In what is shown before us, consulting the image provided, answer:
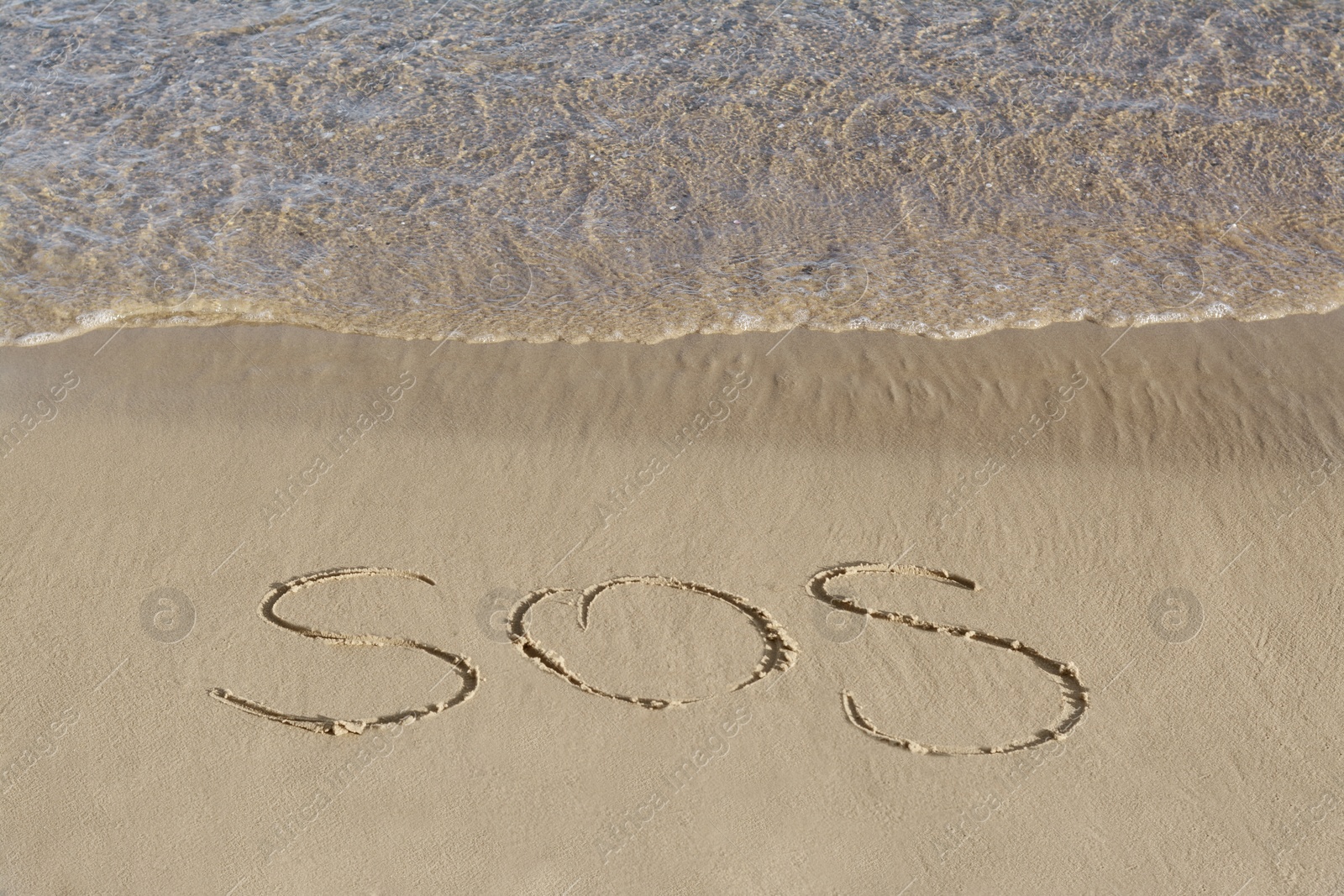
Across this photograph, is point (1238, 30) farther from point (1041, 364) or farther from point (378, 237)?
point (378, 237)

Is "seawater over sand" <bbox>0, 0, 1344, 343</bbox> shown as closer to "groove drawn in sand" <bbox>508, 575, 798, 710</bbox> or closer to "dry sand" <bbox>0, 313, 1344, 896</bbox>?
"dry sand" <bbox>0, 313, 1344, 896</bbox>

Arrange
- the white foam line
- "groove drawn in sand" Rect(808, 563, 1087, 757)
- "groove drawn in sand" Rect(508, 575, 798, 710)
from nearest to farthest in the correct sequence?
1. "groove drawn in sand" Rect(808, 563, 1087, 757)
2. "groove drawn in sand" Rect(508, 575, 798, 710)
3. the white foam line

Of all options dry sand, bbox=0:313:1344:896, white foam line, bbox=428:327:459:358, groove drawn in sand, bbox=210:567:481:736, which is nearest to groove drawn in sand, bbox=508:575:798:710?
dry sand, bbox=0:313:1344:896

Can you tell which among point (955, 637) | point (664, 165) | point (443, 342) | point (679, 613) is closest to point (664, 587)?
point (679, 613)

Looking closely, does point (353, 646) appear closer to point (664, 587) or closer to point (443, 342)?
point (664, 587)

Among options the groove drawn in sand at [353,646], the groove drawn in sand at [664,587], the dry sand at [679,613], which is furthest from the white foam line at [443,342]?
the groove drawn in sand at [664,587]

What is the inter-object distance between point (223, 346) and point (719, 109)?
2.79m

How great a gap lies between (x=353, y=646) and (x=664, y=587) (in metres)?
0.96

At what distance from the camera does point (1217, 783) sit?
2869 millimetres

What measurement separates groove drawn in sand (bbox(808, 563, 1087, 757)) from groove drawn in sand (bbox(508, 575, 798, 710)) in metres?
0.19

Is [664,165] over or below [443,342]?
over

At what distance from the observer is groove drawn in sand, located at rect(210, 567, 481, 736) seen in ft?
9.99

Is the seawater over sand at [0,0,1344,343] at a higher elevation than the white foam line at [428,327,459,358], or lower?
higher

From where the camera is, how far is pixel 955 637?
10.6ft
